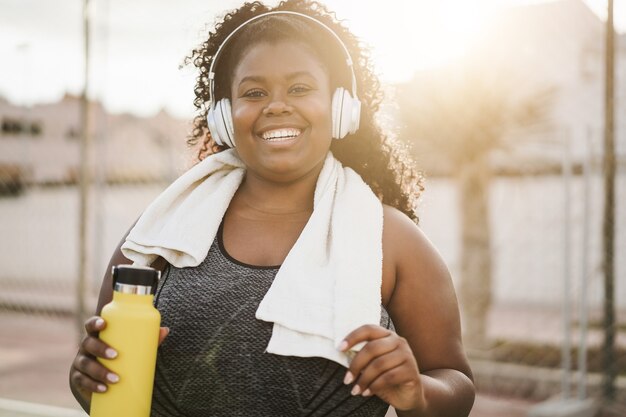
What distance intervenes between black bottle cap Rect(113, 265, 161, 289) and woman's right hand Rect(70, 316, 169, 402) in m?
0.09

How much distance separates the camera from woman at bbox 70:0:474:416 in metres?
1.61

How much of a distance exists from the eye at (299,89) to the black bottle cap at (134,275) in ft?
1.77

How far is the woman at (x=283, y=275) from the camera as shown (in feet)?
5.27

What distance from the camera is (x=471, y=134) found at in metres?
7.65

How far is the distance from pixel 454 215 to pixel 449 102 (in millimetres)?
5582

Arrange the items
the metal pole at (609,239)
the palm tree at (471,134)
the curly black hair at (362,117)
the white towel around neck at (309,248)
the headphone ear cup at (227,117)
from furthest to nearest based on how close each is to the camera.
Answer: the palm tree at (471,134) < the metal pole at (609,239) < the curly black hair at (362,117) < the headphone ear cup at (227,117) < the white towel around neck at (309,248)

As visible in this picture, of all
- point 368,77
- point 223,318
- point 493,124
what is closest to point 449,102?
point 493,124

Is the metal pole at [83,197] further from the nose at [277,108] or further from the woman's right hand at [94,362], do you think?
the woman's right hand at [94,362]

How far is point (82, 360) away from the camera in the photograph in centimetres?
151

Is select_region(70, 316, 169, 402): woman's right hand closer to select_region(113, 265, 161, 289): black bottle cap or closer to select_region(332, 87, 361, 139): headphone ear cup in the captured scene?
select_region(113, 265, 161, 289): black bottle cap

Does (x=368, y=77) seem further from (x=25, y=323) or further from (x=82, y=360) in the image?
(x=25, y=323)

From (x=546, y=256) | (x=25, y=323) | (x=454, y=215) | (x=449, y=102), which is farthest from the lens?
(x=454, y=215)

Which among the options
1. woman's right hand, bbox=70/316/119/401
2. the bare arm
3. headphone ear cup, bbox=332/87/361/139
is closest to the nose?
headphone ear cup, bbox=332/87/361/139

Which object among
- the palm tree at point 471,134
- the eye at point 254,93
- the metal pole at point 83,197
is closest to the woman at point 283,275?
the eye at point 254,93
